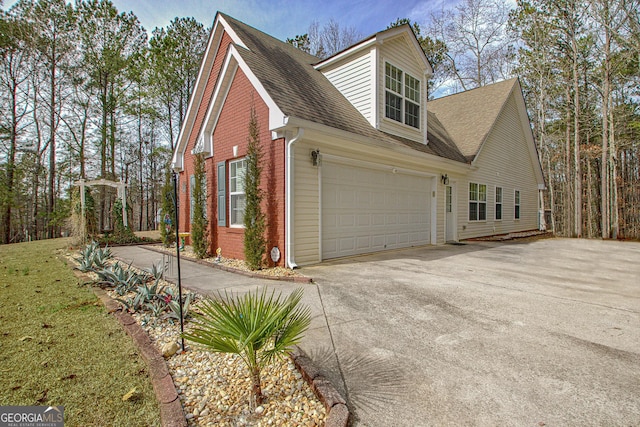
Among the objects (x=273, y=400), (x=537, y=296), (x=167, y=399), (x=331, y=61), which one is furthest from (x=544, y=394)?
(x=331, y=61)

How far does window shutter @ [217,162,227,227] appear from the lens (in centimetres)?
806

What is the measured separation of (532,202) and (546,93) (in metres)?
6.13

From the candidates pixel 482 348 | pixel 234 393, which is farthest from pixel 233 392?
pixel 482 348

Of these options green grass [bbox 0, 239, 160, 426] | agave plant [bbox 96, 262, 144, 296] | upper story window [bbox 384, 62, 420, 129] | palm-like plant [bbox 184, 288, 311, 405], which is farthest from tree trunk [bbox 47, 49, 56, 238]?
palm-like plant [bbox 184, 288, 311, 405]

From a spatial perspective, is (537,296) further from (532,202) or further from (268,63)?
(532,202)

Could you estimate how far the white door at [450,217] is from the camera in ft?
37.2

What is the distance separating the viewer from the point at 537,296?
4.57 meters

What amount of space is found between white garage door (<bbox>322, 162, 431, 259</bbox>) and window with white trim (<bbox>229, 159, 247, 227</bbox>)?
2156 millimetres

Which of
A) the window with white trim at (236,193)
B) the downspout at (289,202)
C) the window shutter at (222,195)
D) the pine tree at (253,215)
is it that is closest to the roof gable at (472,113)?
the downspout at (289,202)

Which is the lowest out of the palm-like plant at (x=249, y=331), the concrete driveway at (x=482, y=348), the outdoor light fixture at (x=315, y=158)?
the concrete driveway at (x=482, y=348)

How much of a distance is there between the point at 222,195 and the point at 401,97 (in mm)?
6083

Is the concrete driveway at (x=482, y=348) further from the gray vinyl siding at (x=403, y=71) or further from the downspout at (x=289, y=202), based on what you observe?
the gray vinyl siding at (x=403, y=71)

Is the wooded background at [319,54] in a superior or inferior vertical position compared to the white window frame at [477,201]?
superior

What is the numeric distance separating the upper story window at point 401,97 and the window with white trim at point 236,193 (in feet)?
14.7
